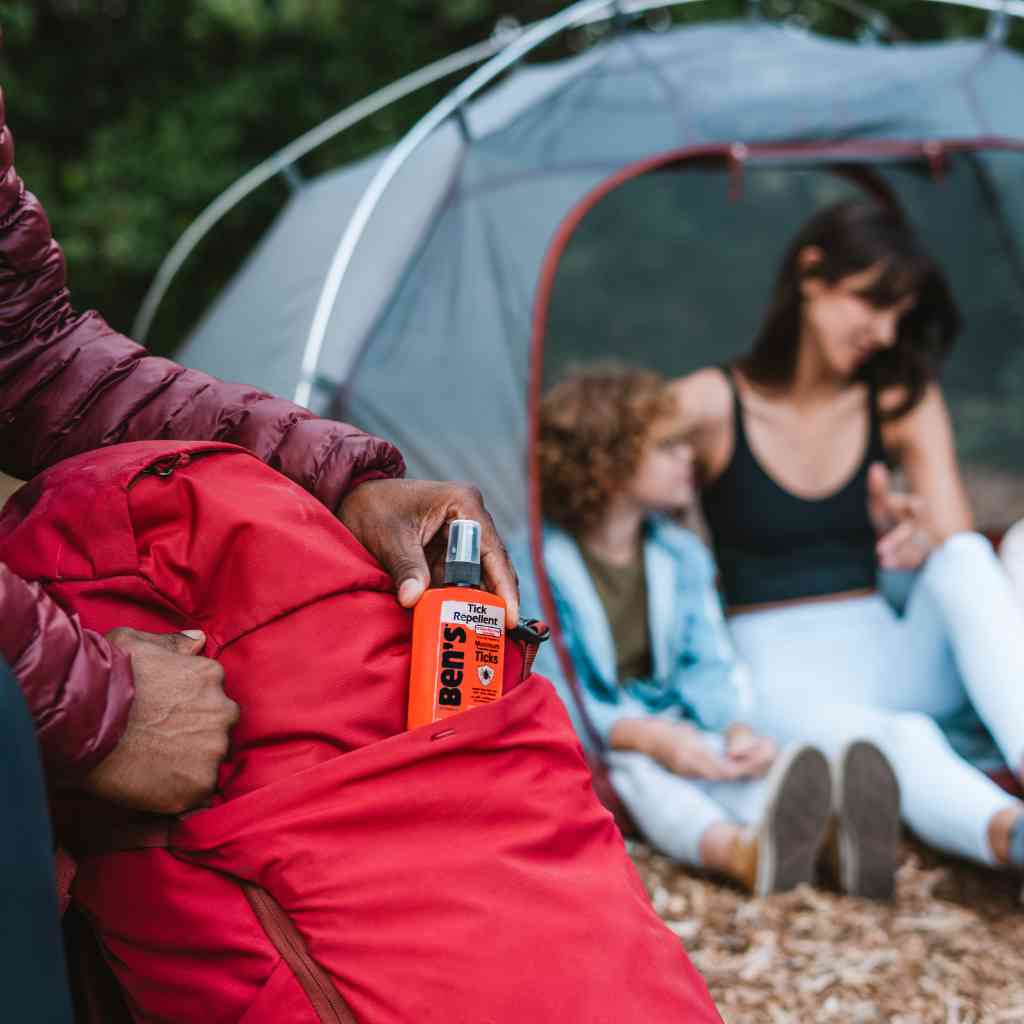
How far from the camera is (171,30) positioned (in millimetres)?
5688

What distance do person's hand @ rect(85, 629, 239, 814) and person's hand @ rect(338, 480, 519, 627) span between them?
22cm

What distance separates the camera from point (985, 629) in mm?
2246

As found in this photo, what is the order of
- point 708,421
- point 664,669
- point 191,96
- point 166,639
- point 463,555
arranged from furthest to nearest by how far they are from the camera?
point 191,96
point 708,421
point 664,669
point 463,555
point 166,639

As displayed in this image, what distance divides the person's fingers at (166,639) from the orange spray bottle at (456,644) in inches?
7.5

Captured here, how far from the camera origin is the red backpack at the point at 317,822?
3.19 ft

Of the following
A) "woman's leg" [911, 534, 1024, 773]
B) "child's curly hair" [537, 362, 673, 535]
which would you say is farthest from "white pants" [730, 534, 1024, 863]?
"child's curly hair" [537, 362, 673, 535]

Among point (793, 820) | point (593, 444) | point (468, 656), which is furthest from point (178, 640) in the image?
point (593, 444)

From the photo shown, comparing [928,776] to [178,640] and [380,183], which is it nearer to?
[178,640]

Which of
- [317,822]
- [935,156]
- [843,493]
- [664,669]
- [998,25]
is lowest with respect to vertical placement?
[664,669]

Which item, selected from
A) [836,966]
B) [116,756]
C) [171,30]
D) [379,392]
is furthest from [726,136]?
[171,30]

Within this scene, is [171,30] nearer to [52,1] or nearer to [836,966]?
[52,1]

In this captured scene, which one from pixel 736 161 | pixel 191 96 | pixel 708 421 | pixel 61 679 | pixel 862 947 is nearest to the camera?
pixel 61 679

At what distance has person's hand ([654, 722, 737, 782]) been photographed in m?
2.38

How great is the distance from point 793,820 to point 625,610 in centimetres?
71
